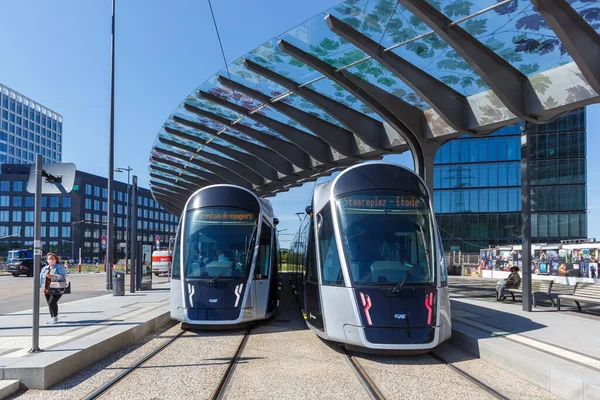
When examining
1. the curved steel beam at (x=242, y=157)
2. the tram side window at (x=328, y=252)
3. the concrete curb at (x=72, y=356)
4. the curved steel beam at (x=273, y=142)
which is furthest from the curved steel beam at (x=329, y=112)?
the concrete curb at (x=72, y=356)

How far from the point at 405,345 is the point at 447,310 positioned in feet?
3.41

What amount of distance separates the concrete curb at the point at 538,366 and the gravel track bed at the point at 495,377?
0.08 m

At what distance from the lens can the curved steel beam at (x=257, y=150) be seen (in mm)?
18344

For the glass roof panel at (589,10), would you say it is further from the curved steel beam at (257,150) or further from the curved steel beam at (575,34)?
the curved steel beam at (257,150)

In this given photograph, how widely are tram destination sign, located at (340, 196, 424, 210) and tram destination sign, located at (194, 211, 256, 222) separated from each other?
3.12 m

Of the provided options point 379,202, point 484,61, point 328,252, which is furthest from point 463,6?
point 328,252

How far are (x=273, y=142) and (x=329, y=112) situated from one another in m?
4.71

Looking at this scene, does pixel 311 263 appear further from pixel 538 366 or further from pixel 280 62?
pixel 280 62

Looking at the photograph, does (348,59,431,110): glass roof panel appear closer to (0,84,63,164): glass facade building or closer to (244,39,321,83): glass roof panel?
(244,39,321,83): glass roof panel

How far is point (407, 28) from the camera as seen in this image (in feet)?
36.3

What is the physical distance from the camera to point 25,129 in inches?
4195

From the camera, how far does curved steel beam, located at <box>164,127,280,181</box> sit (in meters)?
19.6

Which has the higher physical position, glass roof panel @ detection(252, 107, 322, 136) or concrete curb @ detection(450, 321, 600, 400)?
glass roof panel @ detection(252, 107, 322, 136)

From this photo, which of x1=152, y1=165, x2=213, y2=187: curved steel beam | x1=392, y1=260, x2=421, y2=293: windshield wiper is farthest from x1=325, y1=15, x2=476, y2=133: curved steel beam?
x1=152, y1=165, x2=213, y2=187: curved steel beam
